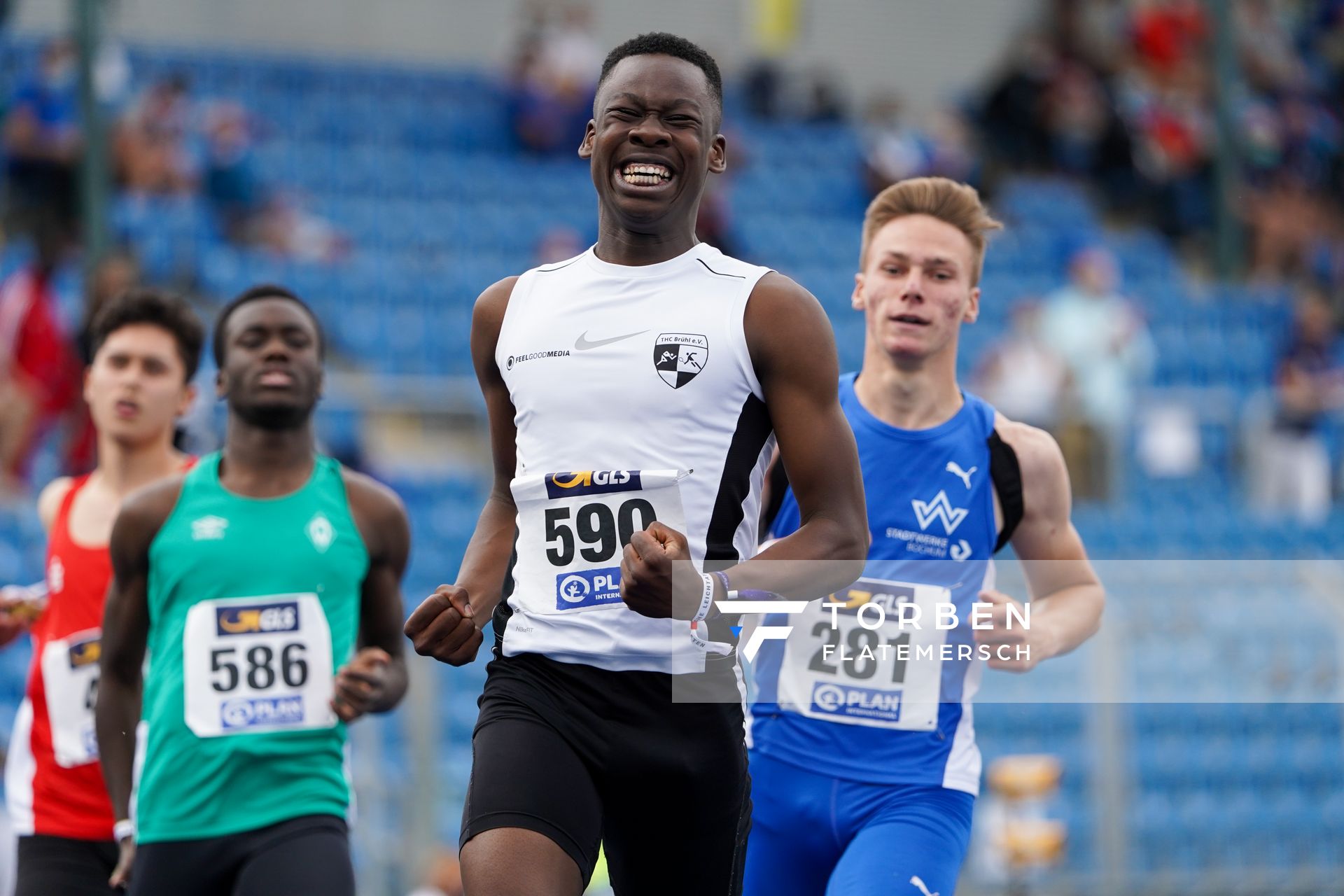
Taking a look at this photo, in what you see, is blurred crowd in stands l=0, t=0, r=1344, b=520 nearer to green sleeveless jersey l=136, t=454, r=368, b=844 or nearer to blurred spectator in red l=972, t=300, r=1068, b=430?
blurred spectator in red l=972, t=300, r=1068, b=430

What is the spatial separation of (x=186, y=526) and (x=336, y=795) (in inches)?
34.4

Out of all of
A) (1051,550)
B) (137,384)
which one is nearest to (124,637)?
(137,384)

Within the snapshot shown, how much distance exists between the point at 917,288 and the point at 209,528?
215 cm

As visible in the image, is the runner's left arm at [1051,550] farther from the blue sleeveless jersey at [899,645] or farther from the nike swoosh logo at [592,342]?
the nike swoosh logo at [592,342]

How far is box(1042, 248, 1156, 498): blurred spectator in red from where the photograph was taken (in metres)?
13.2

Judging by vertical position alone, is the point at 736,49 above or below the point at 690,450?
above

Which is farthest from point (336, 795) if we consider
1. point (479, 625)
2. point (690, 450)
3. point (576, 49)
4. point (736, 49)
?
point (736, 49)

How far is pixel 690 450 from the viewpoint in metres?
3.79

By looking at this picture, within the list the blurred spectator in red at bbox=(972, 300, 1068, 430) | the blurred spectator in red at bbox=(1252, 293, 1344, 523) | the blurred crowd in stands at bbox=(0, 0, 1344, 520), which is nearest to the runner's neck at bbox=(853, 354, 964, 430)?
the blurred crowd in stands at bbox=(0, 0, 1344, 520)

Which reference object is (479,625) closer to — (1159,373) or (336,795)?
(336,795)

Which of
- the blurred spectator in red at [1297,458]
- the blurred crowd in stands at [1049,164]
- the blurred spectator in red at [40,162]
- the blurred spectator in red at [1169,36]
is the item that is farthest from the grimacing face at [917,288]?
the blurred spectator in red at [1169,36]

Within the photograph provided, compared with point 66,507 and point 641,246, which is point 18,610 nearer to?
point 66,507

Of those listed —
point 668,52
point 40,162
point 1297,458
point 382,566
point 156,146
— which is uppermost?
point 156,146

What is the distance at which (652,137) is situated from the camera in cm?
381
